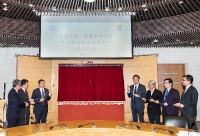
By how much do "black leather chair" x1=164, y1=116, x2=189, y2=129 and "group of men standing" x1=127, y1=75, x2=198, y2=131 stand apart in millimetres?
176

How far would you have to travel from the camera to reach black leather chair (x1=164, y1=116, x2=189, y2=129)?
3730 mm

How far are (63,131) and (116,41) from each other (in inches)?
145

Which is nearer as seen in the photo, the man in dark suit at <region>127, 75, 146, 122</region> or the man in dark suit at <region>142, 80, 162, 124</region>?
the man in dark suit at <region>142, 80, 162, 124</region>

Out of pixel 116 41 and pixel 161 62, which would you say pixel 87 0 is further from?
pixel 161 62

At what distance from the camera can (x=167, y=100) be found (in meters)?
5.36

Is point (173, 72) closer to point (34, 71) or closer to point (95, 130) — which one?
point (34, 71)

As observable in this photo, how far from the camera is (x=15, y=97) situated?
5.02 meters

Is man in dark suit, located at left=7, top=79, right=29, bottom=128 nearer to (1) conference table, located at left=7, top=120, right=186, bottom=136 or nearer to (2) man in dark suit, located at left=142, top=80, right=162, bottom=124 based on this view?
(1) conference table, located at left=7, top=120, right=186, bottom=136

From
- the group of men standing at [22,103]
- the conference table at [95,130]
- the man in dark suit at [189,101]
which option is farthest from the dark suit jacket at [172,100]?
the group of men standing at [22,103]

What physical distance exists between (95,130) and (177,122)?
133 centimetres

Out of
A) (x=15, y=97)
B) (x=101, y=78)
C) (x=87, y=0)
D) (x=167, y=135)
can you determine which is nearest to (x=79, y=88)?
(x=101, y=78)

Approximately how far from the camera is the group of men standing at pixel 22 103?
500 centimetres

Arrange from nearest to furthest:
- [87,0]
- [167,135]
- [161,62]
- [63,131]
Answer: [167,135] < [63,131] < [87,0] < [161,62]

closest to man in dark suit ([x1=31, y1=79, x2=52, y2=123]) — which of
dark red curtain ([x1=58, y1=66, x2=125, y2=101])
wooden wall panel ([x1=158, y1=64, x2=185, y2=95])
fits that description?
dark red curtain ([x1=58, y1=66, x2=125, y2=101])
